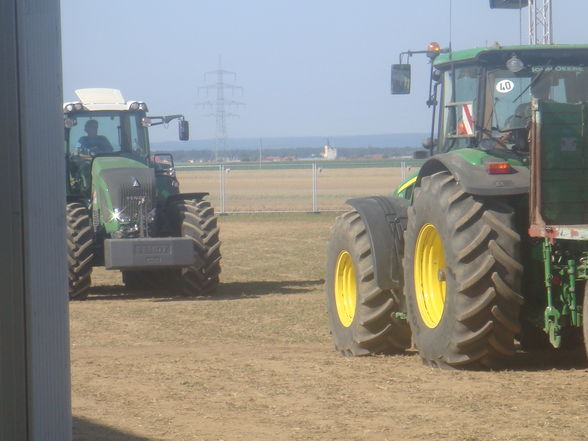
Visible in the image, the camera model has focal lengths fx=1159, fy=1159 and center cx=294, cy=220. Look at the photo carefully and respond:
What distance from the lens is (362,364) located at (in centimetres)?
889

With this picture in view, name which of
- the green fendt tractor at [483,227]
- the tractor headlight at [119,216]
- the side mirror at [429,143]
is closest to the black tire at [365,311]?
the green fendt tractor at [483,227]

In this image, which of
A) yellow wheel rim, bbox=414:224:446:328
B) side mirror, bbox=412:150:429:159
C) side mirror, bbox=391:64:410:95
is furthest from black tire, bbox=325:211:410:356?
side mirror, bbox=391:64:410:95

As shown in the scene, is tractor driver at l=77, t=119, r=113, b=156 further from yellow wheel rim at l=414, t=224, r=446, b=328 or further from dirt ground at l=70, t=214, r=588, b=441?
yellow wheel rim at l=414, t=224, r=446, b=328

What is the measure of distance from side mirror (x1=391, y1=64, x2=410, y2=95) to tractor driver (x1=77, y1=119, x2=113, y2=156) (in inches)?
268

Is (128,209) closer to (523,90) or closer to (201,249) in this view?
(201,249)

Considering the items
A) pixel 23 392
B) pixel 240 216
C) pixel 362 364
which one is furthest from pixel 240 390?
pixel 240 216

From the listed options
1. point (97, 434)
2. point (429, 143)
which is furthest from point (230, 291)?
point (97, 434)

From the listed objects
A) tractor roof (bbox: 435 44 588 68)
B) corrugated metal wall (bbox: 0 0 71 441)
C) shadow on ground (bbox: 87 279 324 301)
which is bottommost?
shadow on ground (bbox: 87 279 324 301)

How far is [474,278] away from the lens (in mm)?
7887

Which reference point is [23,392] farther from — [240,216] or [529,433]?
[240,216]

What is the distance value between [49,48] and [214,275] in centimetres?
993

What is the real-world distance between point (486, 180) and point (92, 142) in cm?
882

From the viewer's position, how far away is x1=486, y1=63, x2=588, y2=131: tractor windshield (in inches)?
346

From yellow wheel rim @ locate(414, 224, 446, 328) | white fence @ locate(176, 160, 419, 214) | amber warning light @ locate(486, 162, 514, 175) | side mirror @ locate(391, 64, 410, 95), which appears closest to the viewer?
amber warning light @ locate(486, 162, 514, 175)
